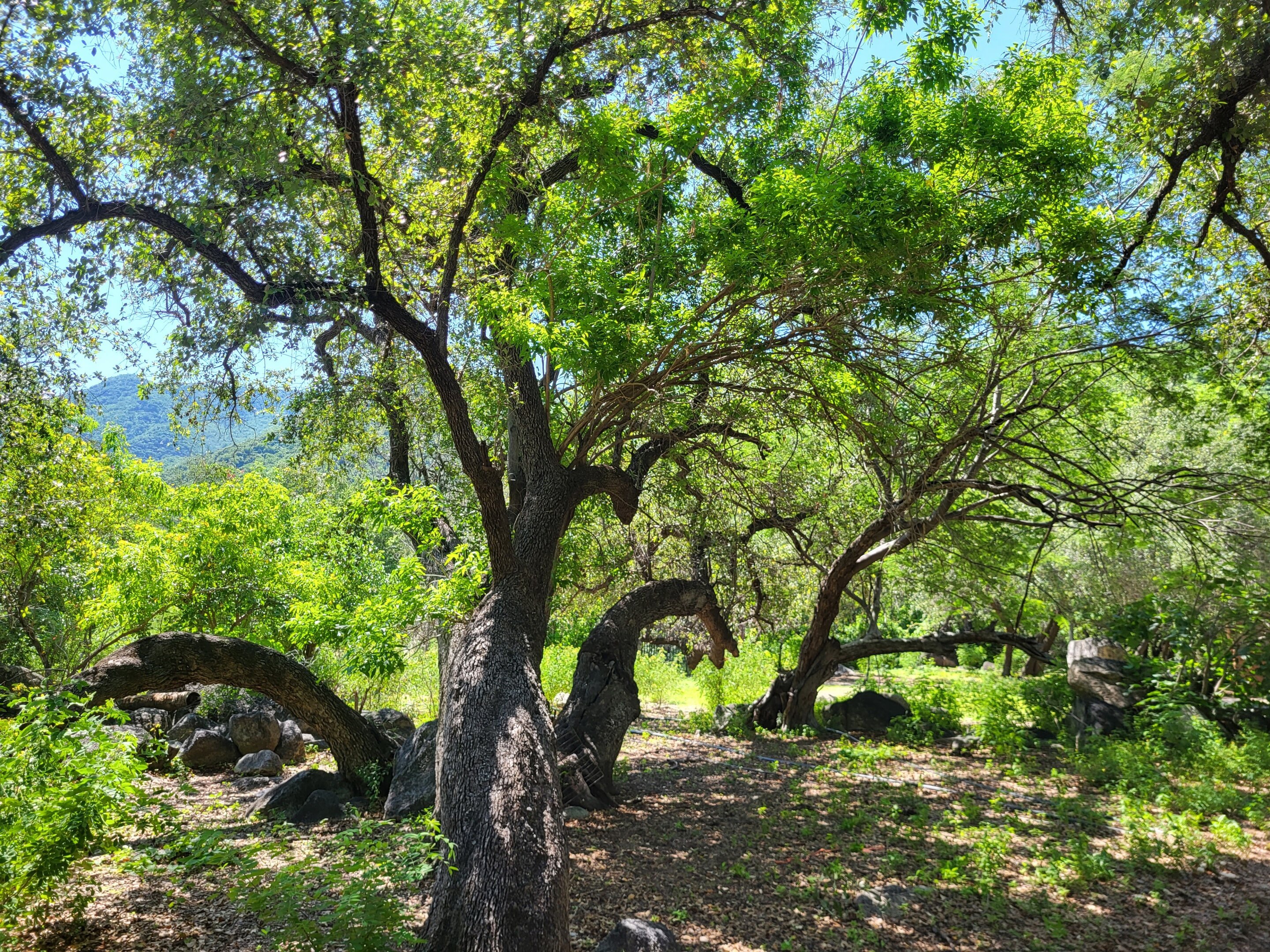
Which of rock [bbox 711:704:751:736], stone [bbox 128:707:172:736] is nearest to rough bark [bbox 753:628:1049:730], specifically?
rock [bbox 711:704:751:736]

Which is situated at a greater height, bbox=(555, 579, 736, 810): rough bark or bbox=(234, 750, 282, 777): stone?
bbox=(555, 579, 736, 810): rough bark

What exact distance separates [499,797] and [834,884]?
7.95 ft

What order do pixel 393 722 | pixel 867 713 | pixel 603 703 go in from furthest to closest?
pixel 867 713, pixel 393 722, pixel 603 703

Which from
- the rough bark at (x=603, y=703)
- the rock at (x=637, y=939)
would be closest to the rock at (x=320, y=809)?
the rough bark at (x=603, y=703)

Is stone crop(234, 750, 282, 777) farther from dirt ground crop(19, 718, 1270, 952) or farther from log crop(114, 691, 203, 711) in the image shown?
log crop(114, 691, 203, 711)

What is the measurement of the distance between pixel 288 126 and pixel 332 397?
10.3ft

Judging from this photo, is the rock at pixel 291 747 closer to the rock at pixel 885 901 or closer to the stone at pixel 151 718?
the stone at pixel 151 718

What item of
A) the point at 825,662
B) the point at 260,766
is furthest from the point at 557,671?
the point at 260,766

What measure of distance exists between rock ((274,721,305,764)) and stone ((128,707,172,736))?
1224 millimetres

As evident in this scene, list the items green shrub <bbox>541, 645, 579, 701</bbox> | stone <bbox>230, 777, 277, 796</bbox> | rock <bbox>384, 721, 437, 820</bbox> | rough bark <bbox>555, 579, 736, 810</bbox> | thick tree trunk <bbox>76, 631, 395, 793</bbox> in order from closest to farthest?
thick tree trunk <bbox>76, 631, 395, 793</bbox> < rock <bbox>384, 721, 437, 820</bbox> < rough bark <bbox>555, 579, 736, 810</bbox> < stone <bbox>230, 777, 277, 796</bbox> < green shrub <bbox>541, 645, 579, 701</bbox>

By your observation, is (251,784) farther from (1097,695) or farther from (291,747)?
(1097,695)

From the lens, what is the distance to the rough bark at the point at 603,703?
21.8 ft

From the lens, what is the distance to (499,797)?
4164 millimetres

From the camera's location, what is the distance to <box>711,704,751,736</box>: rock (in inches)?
430
